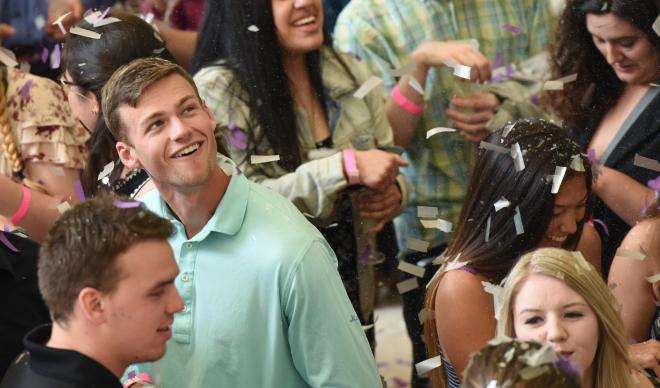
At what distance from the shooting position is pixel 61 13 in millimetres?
2953

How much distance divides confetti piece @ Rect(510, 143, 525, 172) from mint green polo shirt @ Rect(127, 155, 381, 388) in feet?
1.62

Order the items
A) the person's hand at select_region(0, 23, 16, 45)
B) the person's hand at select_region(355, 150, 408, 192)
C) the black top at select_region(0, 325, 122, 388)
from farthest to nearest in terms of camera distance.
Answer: the person's hand at select_region(0, 23, 16, 45) → the person's hand at select_region(355, 150, 408, 192) → the black top at select_region(0, 325, 122, 388)

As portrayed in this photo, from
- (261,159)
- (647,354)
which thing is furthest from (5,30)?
(647,354)

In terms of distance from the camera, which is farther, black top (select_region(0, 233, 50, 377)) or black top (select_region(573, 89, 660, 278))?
black top (select_region(573, 89, 660, 278))

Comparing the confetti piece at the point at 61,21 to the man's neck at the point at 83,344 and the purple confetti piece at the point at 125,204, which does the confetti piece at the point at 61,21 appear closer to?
the purple confetti piece at the point at 125,204

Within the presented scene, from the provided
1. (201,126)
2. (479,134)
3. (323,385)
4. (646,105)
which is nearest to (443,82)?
(479,134)

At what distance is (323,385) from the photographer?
1926 millimetres

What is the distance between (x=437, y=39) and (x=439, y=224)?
0.47 metres

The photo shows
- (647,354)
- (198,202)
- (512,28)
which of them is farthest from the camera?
(512,28)

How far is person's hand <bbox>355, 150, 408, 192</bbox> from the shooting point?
2.56 metres

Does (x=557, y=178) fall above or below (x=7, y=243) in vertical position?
above

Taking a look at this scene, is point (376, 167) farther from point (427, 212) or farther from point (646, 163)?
point (646, 163)

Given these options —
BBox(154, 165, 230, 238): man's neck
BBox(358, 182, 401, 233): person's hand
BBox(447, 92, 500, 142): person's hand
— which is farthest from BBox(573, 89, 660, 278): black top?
BBox(154, 165, 230, 238): man's neck

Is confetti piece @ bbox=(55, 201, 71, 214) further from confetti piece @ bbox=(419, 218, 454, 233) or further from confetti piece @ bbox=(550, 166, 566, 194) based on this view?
confetti piece @ bbox=(550, 166, 566, 194)
